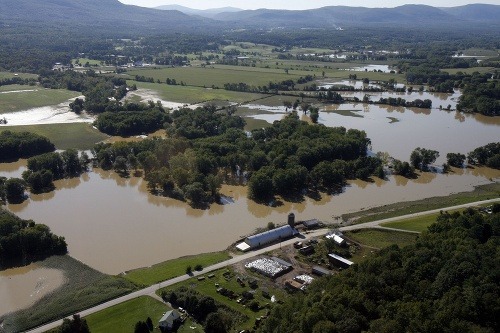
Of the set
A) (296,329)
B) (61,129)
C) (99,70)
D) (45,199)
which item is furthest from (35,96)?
(296,329)

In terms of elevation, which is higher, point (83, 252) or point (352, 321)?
point (352, 321)

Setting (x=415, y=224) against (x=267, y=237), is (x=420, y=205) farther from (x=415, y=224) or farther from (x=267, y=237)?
(x=267, y=237)

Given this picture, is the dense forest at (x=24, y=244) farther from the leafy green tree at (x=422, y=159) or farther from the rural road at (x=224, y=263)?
the leafy green tree at (x=422, y=159)

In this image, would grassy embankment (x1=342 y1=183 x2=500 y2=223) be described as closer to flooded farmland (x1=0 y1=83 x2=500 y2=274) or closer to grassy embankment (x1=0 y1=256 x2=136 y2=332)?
flooded farmland (x1=0 y1=83 x2=500 y2=274)

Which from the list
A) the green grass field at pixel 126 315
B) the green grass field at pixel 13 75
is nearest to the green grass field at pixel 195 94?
the green grass field at pixel 13 75

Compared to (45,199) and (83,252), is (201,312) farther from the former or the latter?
(45,199)

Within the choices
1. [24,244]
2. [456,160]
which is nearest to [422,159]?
[456,160]

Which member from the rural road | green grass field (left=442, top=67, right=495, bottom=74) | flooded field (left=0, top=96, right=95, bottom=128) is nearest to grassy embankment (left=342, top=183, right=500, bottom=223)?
the rural road
